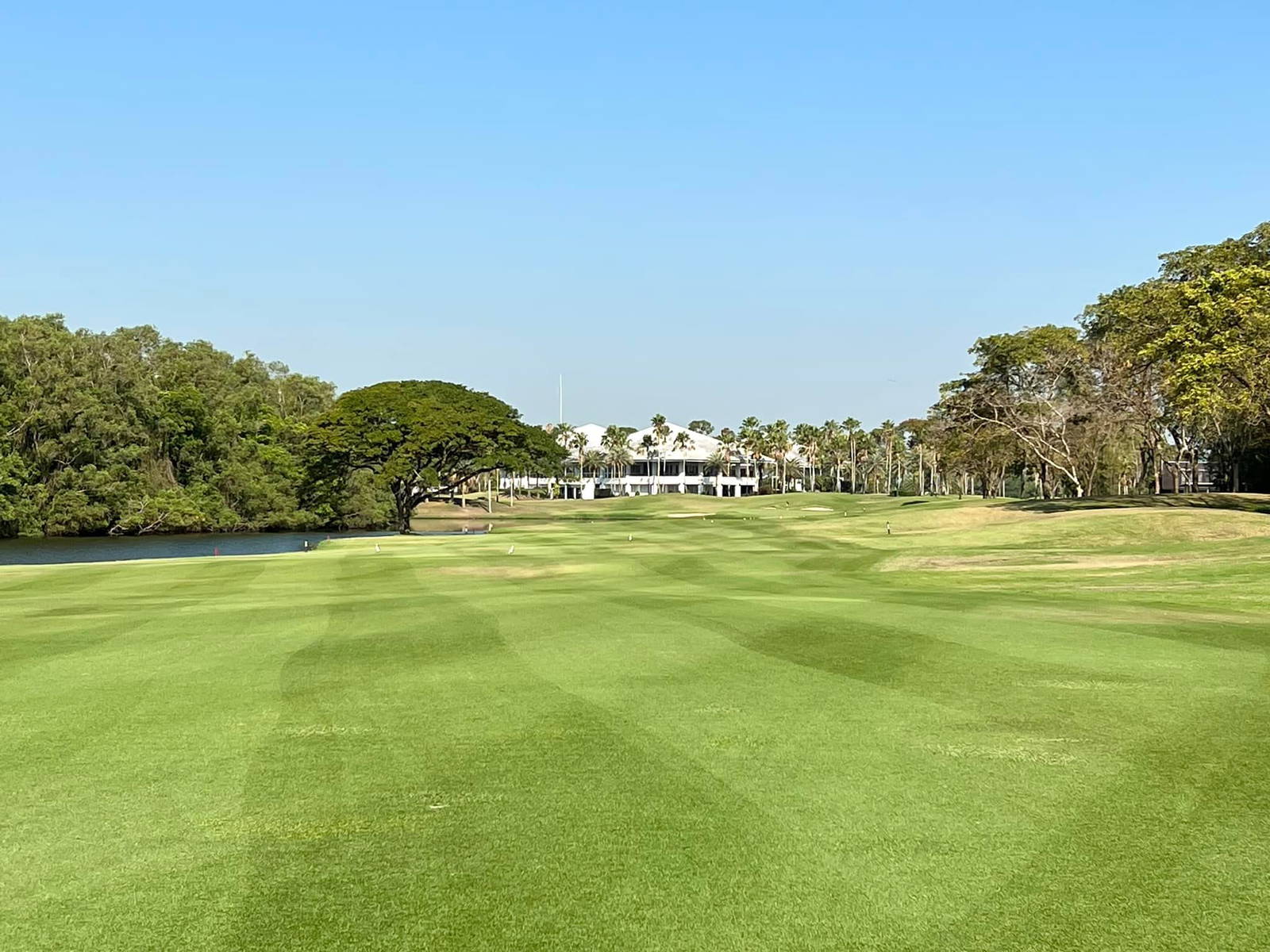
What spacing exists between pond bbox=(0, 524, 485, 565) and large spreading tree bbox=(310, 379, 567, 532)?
4.60 meters

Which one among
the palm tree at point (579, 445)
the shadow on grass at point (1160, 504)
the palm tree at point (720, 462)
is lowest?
the shadow on grass at point (1160, 504)

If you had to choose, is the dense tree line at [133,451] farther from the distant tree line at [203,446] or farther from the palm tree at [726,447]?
the palm tree at [726,447]

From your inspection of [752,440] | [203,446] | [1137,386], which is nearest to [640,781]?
[1137,386]

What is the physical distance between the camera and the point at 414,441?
70000mm

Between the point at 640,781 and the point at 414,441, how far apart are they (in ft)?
211

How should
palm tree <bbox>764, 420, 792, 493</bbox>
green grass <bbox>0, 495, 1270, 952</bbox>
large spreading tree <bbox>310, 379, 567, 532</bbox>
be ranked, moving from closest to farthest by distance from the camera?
green grass <bbox>0, 495, 1270, 952</bbox>
large spreading tree <bbox>310, 379, 567, 532</bbox>
palm tree <bbox>764, 420, 792, 493</bbox>

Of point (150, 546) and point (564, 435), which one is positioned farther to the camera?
point (564, 435)

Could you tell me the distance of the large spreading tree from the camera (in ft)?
229

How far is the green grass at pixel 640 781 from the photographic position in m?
5.38

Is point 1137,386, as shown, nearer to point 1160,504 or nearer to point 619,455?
point 1160,504

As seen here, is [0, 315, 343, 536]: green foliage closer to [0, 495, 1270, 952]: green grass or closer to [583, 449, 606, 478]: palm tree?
[583, 449, 606, 478]: palm tree

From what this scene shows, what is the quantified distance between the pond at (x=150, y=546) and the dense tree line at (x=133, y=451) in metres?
2.61

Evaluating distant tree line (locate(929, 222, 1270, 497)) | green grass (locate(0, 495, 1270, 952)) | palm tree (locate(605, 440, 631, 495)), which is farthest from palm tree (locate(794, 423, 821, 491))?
green grass (locate(0, 495, 1270, 952))

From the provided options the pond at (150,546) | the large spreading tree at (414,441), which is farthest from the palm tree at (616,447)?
the large spreading tree at (414,441)
